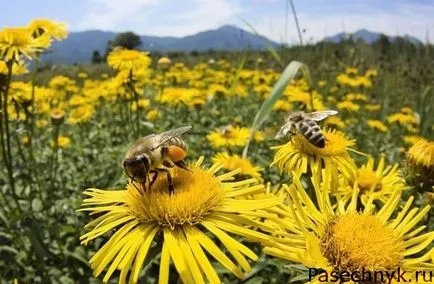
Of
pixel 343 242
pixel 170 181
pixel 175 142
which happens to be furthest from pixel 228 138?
pixel 343 242

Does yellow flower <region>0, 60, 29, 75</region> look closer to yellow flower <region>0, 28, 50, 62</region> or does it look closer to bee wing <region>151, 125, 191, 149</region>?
yellow flower <region>0, 28, 50, 62</region>

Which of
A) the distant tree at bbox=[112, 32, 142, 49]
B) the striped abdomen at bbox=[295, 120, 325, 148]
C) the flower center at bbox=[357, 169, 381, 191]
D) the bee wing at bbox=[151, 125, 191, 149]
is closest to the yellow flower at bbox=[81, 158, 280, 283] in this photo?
the bee wing at bbox=[151, 125, 191, 149]

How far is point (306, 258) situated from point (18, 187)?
3.50 m

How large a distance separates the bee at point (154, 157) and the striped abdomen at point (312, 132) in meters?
0.67

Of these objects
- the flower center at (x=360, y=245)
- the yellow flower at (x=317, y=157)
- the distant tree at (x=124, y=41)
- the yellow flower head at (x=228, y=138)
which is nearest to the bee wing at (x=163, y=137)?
the flower center at (x=360, y=245)

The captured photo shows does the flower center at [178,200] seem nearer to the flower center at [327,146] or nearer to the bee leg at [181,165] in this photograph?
the bee leg at [181,165]

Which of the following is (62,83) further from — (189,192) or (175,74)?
(189,192)

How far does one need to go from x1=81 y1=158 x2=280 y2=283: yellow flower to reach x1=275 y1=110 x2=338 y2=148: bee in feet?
2.00

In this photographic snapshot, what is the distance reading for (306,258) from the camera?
1114 mm

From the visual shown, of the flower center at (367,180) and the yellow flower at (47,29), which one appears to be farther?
the yellow flower at (47,29)

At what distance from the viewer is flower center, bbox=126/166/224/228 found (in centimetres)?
130

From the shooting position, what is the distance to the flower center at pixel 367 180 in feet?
7.80

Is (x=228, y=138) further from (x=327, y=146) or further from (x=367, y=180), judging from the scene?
(x=327, y=146)

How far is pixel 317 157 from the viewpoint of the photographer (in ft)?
6.97
